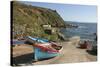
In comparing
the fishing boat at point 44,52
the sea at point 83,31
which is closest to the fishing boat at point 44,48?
the fishing boat at point 44,52

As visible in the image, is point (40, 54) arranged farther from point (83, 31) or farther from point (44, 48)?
point (83, 31)

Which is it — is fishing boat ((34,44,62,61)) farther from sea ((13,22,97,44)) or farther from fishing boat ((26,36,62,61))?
sea ((13,22,97,44))

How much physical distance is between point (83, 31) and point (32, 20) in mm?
633

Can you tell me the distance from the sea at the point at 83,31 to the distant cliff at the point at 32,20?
11cm

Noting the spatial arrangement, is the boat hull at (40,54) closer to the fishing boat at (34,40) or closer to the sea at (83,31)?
the fishing boat at (34,40)

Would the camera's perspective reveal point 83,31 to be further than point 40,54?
Yes

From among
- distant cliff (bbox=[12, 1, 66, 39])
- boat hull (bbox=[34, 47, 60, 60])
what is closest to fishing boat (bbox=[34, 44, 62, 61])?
boat hull (bbox=[34, 47, 60, 60])

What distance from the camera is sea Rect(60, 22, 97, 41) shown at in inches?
91.6

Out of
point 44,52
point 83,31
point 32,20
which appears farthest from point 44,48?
point 83,31

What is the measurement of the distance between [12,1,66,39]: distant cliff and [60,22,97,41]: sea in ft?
0.35

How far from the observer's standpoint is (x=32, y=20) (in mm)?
2164

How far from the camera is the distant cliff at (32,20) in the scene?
6.85 feet

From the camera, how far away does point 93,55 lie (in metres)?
2.41

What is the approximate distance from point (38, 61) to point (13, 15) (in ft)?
1.83
